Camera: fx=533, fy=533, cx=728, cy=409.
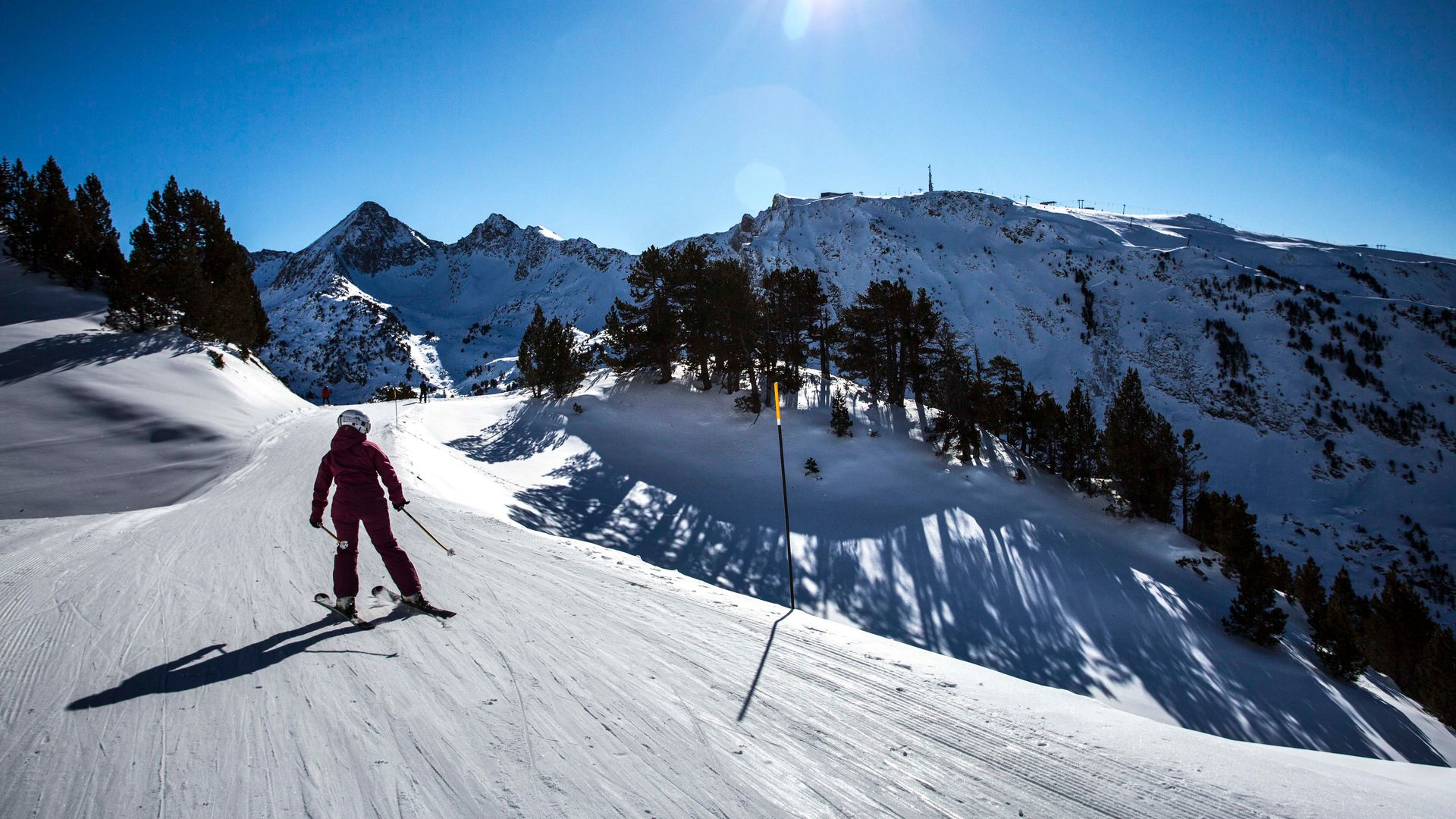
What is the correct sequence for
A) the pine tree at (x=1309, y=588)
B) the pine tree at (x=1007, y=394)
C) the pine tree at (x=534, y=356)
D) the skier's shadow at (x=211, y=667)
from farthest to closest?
1. the pine tree at (x=534, y=356)
2. the pine tree at (x=1007, y=394)
3. the pine tree at (x=1309, y=588)
4. the skier's shadow at (x=211, y=667)

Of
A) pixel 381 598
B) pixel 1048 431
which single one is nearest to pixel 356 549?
pixel 381 598

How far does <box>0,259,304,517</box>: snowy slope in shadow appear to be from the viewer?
1073cm

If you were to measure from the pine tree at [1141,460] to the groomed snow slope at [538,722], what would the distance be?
22470 mm

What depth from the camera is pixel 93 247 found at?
29.5 meters

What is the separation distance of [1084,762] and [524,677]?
4039 millimetres

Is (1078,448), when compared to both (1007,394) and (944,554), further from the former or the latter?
(944,554)

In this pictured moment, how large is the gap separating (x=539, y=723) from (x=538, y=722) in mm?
23

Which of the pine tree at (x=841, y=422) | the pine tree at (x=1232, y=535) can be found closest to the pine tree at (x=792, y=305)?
the pine tree at (x=841, y=422)

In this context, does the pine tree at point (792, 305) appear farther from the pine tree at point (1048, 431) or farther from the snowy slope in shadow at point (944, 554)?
the pine tree at point (1048, 431)

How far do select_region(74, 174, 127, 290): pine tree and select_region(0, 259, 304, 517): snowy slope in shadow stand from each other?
4530 mm

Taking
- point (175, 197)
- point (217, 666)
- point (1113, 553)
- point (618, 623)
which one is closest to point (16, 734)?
point (217, 666)

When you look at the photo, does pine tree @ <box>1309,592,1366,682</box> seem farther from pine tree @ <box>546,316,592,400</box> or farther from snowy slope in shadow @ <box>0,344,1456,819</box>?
pine tree @ <box>546,316,592,400</box>

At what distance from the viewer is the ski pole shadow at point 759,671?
402 centimetres

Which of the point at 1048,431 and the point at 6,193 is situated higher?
the point at 6,193
